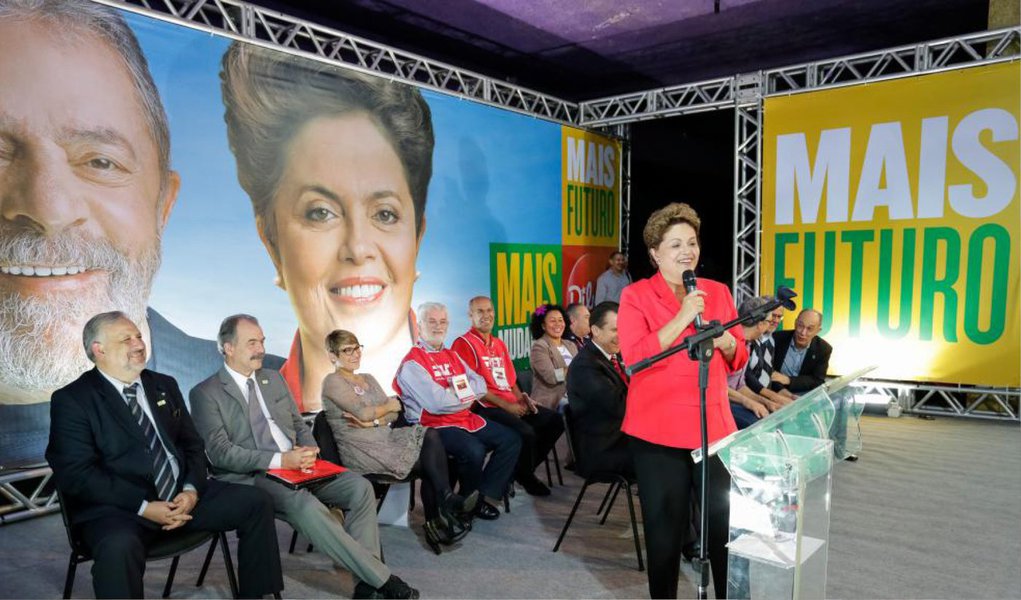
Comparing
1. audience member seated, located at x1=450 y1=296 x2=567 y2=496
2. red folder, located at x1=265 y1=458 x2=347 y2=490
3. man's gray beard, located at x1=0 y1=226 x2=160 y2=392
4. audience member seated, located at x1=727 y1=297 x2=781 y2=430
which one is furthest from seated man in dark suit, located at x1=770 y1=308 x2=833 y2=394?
man's gray beard, located at x1=0 y1=226 x2=160 y2=392

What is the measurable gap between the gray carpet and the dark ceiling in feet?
14.0

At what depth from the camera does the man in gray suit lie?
9.67 ft

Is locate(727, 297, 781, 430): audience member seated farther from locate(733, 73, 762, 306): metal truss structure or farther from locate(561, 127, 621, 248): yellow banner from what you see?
locate(561, 127, 621, 248): yellow banner

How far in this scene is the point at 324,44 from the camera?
627cm

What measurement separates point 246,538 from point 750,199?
23.2 feet

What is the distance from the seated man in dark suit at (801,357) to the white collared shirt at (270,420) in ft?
11.5

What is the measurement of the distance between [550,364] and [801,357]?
2.00 meters

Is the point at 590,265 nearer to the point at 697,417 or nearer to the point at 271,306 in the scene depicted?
the point at 271,306

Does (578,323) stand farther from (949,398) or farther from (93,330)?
(949,398)

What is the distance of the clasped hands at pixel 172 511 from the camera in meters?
2.60

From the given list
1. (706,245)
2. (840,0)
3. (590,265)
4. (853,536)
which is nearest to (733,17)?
(840,0)

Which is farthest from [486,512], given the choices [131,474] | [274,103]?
[274,103]

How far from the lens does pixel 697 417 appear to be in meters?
2.33

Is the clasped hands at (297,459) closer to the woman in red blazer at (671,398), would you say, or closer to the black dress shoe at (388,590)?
the black dress shoe at (388,590)
